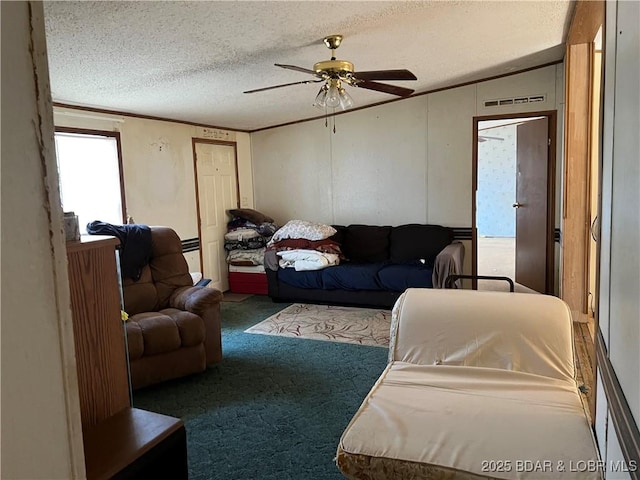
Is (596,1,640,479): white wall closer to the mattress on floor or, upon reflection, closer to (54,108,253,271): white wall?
the mattress on floor

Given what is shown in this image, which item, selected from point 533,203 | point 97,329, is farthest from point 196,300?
point 533,203

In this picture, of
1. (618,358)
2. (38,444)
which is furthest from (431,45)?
(38,444)

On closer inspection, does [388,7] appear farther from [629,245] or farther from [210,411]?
[210,411]

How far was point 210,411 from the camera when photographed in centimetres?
291

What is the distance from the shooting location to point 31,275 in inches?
22.8

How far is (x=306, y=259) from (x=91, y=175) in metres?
2.33

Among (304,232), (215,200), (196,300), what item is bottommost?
(196,300)

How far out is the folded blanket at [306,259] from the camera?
5.32 m

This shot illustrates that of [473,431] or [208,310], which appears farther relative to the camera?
[208,310]

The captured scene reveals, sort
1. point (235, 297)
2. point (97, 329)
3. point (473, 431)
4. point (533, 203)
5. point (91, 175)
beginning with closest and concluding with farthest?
point (97, 329)
point (473, 431)
point (91, 175)
point (533, 203)
point (235, 297)

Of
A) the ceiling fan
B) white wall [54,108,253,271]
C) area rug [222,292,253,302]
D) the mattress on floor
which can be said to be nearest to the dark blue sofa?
area rug [222,292,253,302]

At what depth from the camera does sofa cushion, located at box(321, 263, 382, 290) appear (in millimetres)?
5098

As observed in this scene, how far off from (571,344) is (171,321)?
2450 millimetres

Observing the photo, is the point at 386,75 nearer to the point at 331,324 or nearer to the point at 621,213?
the point at 621,213
